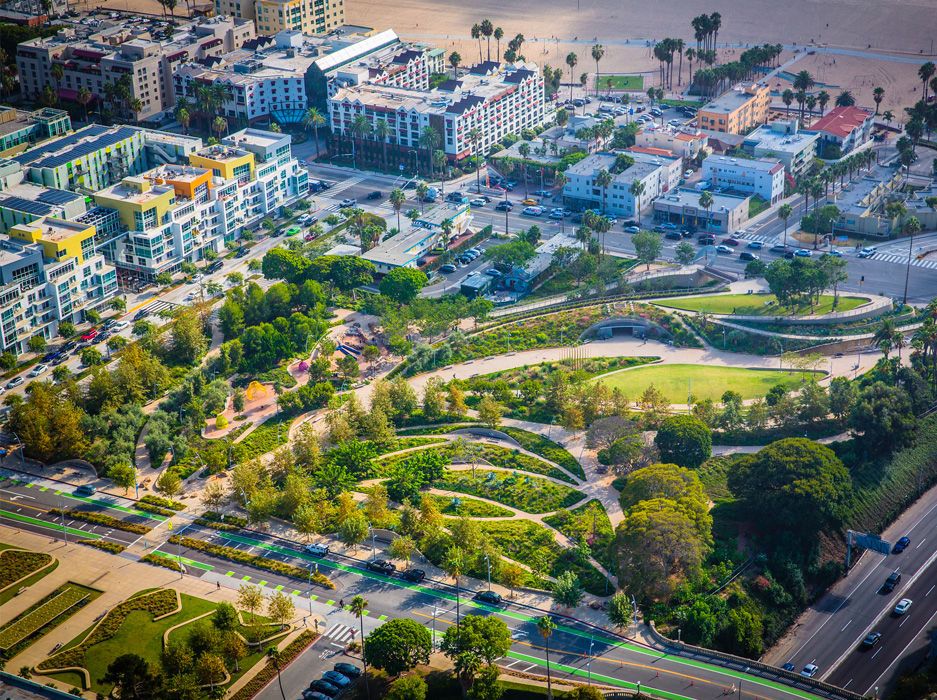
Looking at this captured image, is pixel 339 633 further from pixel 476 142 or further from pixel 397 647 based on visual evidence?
pixel 476 142

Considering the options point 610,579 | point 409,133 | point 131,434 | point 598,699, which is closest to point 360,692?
Result: point 598,699

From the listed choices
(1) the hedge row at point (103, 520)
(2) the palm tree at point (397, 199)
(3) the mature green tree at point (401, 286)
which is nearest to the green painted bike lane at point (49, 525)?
(1) the hedge row at point (103, 520)

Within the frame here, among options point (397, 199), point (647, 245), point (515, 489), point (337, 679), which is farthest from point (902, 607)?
point (397, 199)

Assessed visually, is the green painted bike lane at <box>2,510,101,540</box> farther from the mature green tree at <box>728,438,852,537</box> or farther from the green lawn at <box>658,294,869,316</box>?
the green lawn at <box>658,294,869,316</box>

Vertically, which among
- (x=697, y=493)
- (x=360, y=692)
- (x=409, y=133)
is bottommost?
(x=360, y=692)

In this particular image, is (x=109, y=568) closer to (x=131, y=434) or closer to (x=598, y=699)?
(x=131, y=434)

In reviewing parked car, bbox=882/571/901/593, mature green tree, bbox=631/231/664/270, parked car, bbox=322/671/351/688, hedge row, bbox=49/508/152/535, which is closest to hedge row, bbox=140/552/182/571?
hedge row, bbox=49/508/152/535
